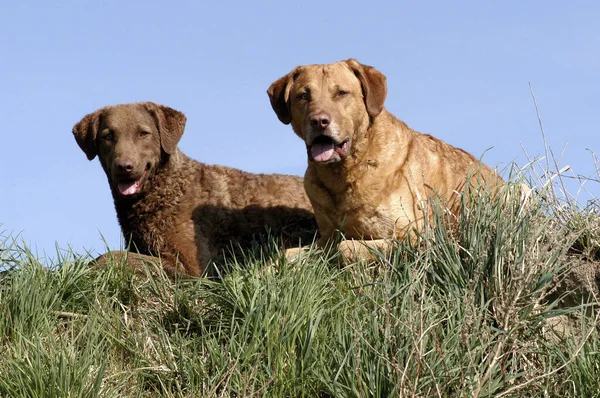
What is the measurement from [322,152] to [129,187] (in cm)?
227

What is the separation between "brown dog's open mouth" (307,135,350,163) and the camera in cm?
716

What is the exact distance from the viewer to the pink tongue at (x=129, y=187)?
8.37 metres

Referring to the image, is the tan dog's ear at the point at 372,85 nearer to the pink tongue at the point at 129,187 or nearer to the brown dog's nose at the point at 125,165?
the brown dog's nose at the point at 125,165

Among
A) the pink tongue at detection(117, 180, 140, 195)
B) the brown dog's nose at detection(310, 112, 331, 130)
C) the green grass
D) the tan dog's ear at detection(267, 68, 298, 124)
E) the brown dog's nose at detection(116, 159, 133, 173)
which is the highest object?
the tan dog's ear at detection(267, 68, 298, 124)

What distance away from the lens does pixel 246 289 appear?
5961 mm

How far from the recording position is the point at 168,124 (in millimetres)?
8609

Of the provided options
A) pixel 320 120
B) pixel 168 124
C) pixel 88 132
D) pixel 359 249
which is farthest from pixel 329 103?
pixel 88 132

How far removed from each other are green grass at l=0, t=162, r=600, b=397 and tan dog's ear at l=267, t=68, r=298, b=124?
1639 millimetres

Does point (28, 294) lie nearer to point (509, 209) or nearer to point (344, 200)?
point (344, 200)

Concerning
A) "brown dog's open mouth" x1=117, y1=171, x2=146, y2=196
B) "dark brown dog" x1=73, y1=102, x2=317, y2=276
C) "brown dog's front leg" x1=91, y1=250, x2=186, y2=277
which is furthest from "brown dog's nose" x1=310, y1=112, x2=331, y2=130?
"brown dog's open mouth" x1=117, y1=171, x2=146, y2=196

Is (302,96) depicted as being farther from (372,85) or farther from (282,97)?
(372,85)

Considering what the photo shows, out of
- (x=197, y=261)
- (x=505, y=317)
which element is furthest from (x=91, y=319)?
(x=505, y=317)

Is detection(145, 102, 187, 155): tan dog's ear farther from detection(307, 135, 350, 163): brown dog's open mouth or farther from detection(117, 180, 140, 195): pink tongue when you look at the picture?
detection(307, 135, 350, 163): brown dog's open mouth

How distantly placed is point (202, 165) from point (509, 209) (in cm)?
379
